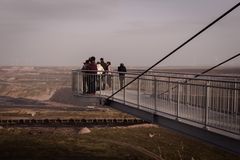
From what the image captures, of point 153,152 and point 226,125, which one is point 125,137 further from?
point 226,125

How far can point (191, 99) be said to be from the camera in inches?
588

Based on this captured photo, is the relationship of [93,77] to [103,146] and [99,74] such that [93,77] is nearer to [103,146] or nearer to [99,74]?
[99,74]

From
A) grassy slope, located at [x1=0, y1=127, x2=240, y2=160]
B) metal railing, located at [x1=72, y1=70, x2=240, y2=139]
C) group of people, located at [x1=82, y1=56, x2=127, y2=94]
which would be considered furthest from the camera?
grassy slope, located at [x1=0, y1=127, x2=240, y2=160]

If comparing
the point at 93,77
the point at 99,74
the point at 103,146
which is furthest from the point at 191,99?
the point at 103,146

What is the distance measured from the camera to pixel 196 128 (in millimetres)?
12055

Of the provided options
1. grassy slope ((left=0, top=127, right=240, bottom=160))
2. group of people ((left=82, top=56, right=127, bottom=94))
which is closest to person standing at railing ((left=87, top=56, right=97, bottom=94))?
group of people ((left=82, top=56, right=127, bottom=94))

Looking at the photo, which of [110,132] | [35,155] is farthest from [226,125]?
[110,132]

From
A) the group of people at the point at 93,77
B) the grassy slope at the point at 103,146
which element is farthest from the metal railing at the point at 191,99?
the grassy slope at the point at 103,146

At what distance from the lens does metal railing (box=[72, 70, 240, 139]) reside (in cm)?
1164

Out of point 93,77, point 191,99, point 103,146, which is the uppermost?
point 93,77

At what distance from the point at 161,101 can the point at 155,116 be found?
2.58 m

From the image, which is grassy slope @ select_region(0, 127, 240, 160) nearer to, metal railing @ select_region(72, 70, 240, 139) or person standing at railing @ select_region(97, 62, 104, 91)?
person standing at railing @ select_region(97, 62, 104, 91)

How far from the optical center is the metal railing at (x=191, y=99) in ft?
38.2

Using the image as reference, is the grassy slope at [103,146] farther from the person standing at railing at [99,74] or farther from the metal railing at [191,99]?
the metal railing at [191,99]
